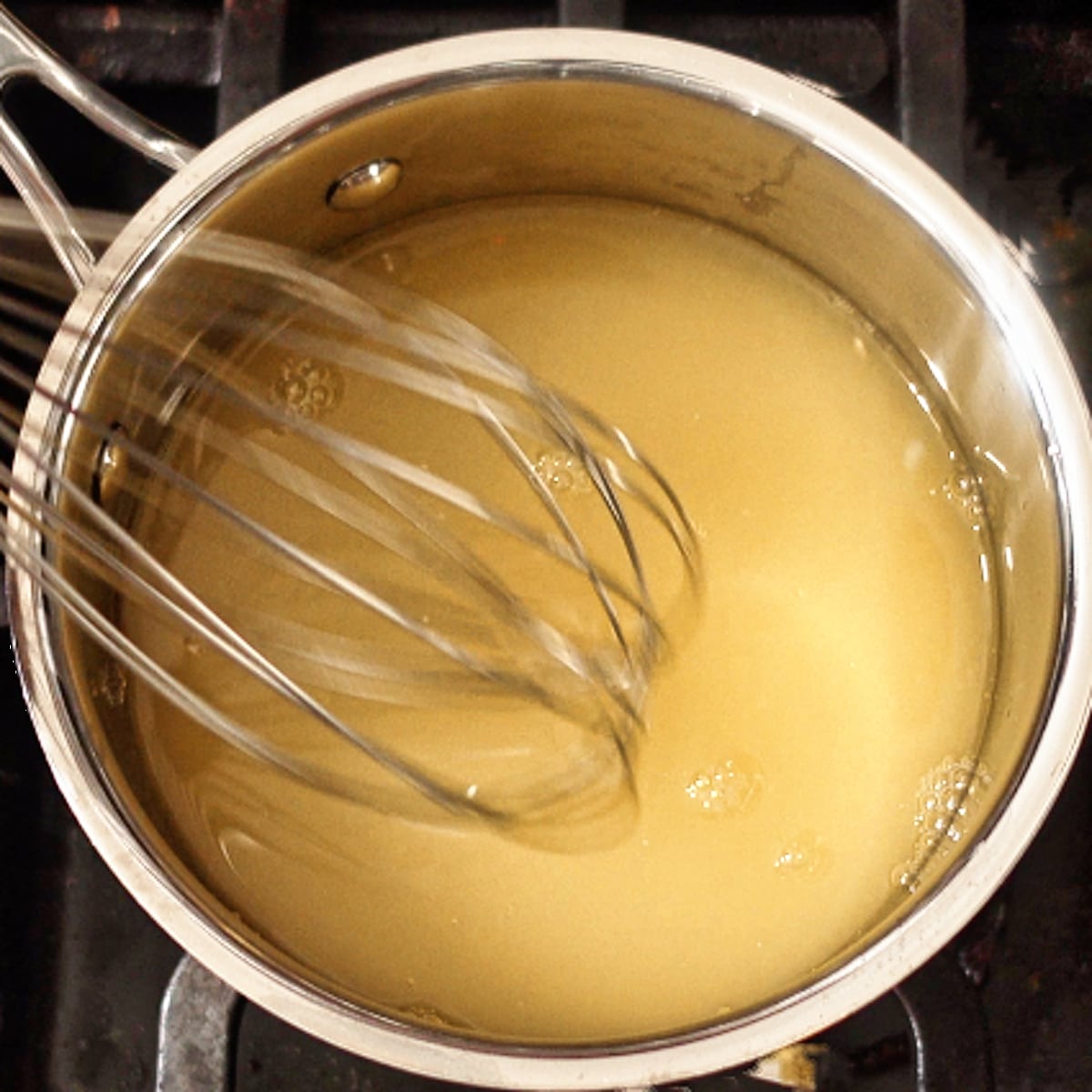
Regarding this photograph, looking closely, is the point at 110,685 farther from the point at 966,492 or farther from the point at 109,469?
the point at 966,492

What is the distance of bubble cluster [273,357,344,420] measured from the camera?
0.66 metres

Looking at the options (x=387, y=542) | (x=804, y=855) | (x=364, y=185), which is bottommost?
(x=804, y=855)

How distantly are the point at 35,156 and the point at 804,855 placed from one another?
19.0 inches

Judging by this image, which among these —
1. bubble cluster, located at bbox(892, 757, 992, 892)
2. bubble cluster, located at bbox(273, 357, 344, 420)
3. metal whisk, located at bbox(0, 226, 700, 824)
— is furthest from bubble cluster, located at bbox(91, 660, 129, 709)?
bubble cluster, located at bbox(892, 757, 992, 892)

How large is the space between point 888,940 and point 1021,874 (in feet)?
0.64

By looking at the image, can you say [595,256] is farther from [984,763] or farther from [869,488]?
[984,763]

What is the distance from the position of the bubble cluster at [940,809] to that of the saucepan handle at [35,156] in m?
0.46

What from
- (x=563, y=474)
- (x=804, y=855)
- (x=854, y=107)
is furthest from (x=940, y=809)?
(x=854, y=107)

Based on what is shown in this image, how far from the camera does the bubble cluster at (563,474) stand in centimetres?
65

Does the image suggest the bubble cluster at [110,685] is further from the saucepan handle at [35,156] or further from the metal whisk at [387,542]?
the saucepan handle at [35,156]

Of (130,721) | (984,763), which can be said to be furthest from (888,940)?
(130,721)

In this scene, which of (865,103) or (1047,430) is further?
(865,103)

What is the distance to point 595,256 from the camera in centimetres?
68

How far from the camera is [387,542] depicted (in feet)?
2.04
